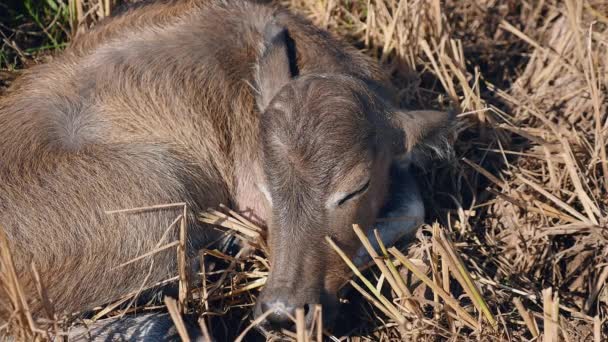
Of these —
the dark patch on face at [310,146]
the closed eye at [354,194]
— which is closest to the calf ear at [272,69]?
the dark patch on face at [310,146]

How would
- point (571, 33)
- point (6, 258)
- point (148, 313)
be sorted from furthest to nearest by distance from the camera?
point (571, 33), point (148, 313), point (6, 258)

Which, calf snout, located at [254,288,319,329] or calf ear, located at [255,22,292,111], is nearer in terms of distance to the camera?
calf snout, located at [254,288,319,329]

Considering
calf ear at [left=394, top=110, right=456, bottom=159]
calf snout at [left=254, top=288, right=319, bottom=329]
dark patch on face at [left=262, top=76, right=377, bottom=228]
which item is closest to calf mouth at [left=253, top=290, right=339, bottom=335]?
calf snout at [left=254, top=288, right=319, bottom=329]

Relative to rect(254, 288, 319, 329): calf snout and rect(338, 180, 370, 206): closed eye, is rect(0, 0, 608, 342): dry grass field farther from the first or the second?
rect(338, 180, 370, 206): closed eye

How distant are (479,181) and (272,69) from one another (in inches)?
72.4

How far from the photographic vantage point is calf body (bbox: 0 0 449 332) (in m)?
4.63

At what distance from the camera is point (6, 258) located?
403 cm

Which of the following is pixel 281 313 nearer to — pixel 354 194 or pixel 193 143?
pixel 354 194

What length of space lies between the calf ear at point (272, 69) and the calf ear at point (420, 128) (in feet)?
2.51

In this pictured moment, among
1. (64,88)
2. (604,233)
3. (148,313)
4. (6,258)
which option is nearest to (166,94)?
(64,88)

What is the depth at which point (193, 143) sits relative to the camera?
546cm

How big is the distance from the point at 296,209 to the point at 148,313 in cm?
121

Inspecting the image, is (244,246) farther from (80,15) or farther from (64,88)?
(80,15)

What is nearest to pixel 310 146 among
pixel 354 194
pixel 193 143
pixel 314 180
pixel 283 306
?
pixel 314 180
